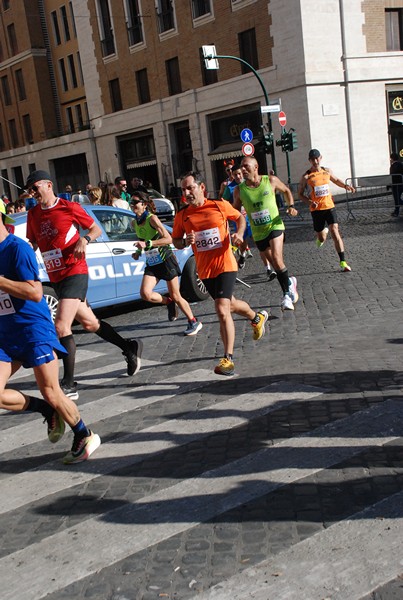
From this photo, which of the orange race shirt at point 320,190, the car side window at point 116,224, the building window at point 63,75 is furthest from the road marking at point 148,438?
the building window at point 63,75

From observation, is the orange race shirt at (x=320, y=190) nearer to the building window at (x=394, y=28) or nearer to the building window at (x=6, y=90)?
the building window at (x=394, y=28)

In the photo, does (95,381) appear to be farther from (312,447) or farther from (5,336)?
(312,447)

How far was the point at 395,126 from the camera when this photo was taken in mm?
31656

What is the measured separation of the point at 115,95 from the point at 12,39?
15725 mm

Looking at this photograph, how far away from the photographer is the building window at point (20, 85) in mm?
50706

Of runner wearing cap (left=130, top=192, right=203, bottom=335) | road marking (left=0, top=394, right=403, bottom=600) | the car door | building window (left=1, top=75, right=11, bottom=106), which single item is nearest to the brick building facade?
building window (left=1, top=75, right=11, bottom=106)

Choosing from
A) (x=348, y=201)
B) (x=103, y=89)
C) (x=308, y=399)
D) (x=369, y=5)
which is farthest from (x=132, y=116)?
(x=308, y=399)

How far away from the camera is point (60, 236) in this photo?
6.22 m

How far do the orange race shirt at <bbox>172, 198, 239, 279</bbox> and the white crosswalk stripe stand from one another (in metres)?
1.26

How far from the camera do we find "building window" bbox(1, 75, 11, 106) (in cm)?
5292

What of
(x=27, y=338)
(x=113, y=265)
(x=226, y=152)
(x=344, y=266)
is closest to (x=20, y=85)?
(x=226, y=152)

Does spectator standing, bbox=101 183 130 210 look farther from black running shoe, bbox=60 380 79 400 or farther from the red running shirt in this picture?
black running shoe, bbox=60 380 79 400

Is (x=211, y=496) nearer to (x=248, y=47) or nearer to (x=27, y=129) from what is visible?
(x=248, y=47)

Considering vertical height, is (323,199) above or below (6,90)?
below
